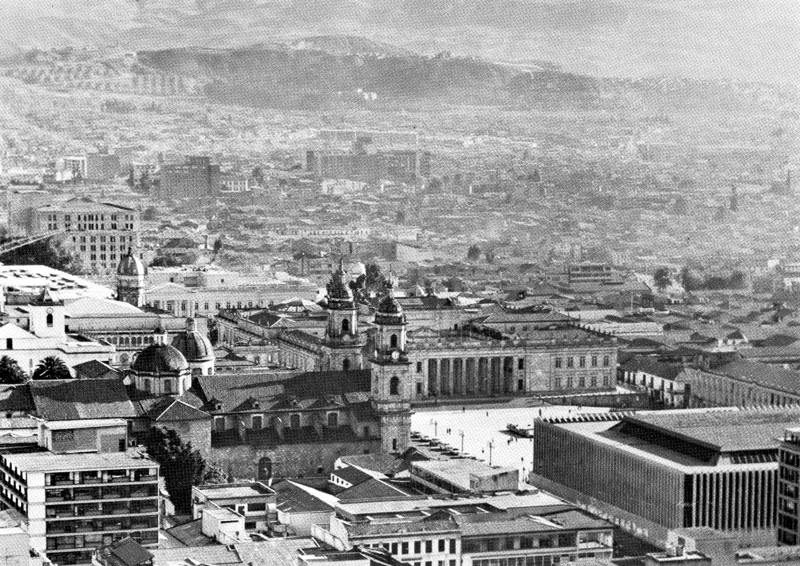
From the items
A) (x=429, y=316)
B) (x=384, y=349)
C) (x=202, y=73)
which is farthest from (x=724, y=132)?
(x=384, y=349)

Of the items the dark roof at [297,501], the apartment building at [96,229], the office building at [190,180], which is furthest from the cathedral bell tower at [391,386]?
the office building at [190,180]

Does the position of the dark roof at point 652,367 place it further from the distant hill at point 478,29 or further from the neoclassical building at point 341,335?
the distant hill at point 478,29

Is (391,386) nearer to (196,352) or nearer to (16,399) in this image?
(196,352)

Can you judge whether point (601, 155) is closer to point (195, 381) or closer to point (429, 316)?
point (429, 316)

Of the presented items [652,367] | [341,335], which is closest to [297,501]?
[341,335]

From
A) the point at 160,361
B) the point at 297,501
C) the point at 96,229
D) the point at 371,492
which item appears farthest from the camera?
the point at 96,229

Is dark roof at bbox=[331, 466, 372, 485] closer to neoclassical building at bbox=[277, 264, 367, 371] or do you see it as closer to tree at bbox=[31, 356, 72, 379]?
neoclassical building at bbox=[277, 264, 367, 371]
